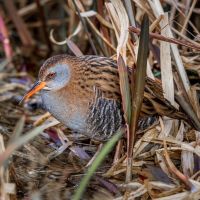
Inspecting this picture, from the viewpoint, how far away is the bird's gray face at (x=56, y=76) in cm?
347

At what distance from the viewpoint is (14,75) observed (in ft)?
16.6

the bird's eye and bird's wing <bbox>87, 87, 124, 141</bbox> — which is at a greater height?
the bird's eye

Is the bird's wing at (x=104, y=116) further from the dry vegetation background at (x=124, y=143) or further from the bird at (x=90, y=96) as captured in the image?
the dry vegetation background at (x=124, y=143)

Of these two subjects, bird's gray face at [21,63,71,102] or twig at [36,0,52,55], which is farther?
twig at [36,0,52,55]

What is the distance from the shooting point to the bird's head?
3463mm

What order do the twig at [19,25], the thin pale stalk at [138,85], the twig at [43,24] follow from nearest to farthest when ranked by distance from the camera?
the thin pale stalk at [138,85], the twig at [43,24], the twig at [19,25]

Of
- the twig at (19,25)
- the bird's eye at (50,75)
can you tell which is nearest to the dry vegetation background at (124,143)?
the bird's eye at (50,75)

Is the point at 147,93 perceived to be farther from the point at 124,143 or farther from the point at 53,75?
the point at 53,75

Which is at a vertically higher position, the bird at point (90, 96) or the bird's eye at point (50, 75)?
the bird's eye at point (50, 75)

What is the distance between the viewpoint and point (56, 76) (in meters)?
3.51

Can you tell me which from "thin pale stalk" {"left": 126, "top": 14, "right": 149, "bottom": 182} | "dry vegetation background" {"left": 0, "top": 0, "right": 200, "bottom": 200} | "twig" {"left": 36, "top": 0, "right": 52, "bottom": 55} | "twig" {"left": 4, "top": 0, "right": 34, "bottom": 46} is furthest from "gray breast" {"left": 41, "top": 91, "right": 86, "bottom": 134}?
"twig" {"left": 4, "top": 0, "right": 34, "bottom": 46}

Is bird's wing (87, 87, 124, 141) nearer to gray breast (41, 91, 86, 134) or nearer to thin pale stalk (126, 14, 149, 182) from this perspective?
gray breast (41, 91, 86, 134)

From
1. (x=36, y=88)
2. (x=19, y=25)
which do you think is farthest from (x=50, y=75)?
(x=19, y=25)

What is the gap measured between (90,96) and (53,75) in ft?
0.77
